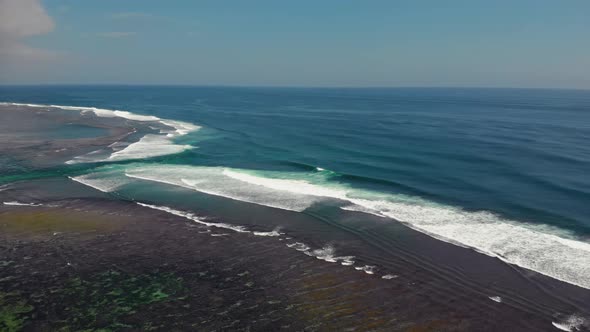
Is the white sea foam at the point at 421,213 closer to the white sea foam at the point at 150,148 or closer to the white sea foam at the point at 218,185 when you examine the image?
the white sea foam at the point at 218,185

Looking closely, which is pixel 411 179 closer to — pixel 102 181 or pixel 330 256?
pixel 330 256

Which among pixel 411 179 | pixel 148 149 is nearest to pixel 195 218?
pixel 411 179

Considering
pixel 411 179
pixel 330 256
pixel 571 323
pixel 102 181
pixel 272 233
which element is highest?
pixel 411 179

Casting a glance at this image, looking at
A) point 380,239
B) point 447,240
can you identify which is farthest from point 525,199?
point 380,239

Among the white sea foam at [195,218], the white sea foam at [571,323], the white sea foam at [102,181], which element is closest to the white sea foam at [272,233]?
the white sea foam at [195,218]

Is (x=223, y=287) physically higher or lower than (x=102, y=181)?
lower
